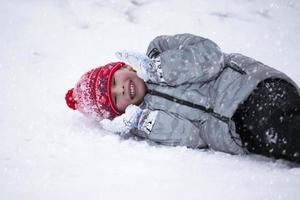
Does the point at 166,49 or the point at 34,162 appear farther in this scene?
the point at 166,49

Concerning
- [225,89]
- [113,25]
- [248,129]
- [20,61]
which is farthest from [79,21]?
[248,129]

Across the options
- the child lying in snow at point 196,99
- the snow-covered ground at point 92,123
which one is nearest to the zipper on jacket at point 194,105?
the child lying in snow at point 196,99

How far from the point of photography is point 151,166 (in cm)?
219

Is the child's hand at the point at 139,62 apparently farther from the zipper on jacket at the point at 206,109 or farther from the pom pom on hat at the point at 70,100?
the pom pom on hat at the point at 70,100

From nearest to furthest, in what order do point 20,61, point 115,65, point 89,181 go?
point 89,181 < point 115,65 < point 20,61

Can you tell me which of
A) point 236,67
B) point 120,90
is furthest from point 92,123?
point 236,67

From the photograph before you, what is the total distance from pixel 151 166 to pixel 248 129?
0.69m

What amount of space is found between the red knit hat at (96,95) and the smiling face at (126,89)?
39 mm

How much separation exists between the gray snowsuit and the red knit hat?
0.28 meters

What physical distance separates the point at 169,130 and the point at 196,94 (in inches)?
12.2

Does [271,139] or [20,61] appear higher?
[271,139]

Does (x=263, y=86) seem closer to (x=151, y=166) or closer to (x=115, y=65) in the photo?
(x=151, y=166)

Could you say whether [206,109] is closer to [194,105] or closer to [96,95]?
[194,105]

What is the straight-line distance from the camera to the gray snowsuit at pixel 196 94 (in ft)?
8.55
